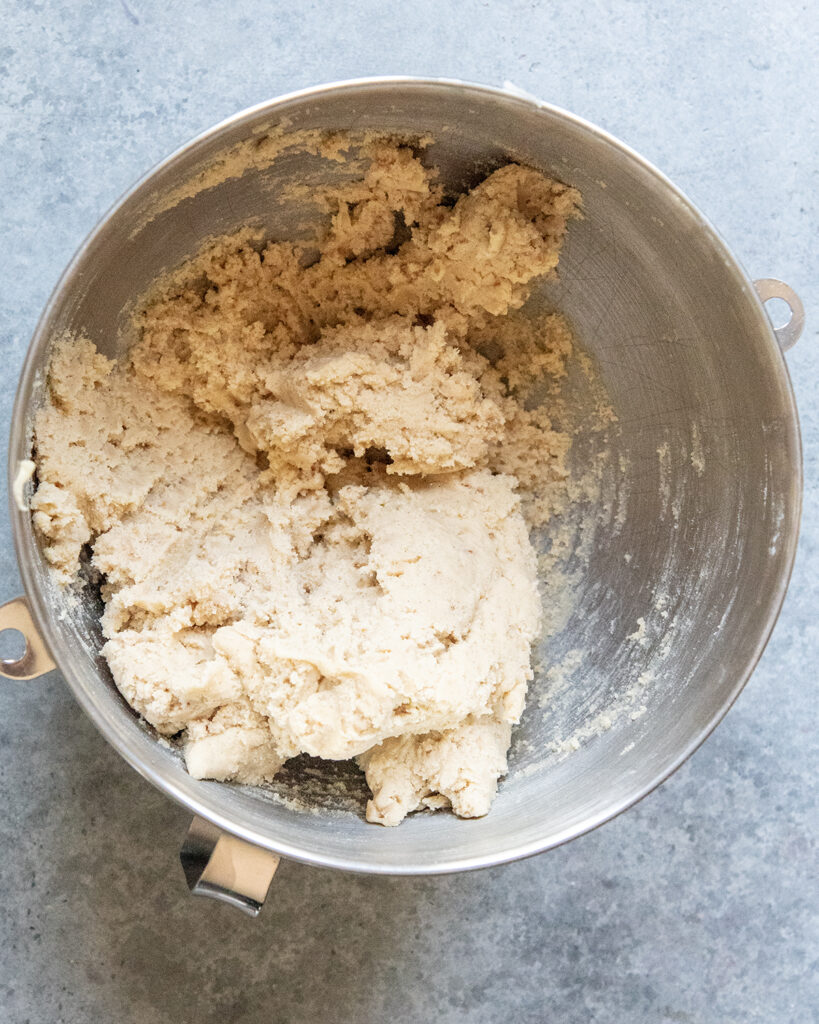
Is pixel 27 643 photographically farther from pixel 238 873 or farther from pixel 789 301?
pixel 789 301

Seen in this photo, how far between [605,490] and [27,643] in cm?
99

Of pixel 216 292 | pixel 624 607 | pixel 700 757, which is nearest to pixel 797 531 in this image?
pixel 624 607

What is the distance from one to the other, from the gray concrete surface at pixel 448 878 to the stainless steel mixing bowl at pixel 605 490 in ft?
0.95

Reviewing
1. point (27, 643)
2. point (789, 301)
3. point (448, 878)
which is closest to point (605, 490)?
point (789, 301)

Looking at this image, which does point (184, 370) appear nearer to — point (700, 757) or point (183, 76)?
point (183, 76)

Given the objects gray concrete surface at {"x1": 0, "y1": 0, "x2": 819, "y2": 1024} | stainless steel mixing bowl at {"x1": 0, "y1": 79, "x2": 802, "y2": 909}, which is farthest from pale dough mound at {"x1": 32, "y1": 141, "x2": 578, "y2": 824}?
gray concrete surface at {"x1": 0, "y1": 0, "x2": 819, "y2": 1024}

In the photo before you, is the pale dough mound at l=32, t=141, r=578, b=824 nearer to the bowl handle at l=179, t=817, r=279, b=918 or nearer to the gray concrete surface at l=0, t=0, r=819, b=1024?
the bowl handle at l=179, t=817, r=279, b=918

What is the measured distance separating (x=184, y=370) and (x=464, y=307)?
48 centimetres

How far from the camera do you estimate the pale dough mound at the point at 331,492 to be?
128 centimetres

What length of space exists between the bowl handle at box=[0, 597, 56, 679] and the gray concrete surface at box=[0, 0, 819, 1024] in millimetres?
344

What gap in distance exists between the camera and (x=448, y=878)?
1.59 meters

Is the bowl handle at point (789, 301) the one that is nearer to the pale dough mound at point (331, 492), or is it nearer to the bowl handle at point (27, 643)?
the pale dough mound at point (331, 492)

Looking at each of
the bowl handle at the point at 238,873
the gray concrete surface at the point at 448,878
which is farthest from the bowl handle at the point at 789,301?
the bowl handle at the point at 238,873

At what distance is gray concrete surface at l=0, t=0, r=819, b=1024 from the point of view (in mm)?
1498
